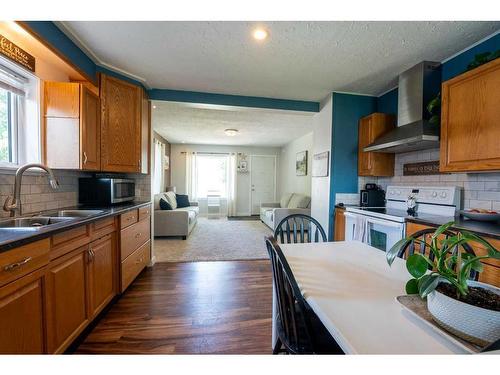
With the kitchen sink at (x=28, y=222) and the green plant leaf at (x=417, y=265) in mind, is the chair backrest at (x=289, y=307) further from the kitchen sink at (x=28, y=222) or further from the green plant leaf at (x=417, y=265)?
the kitchen sink at (x=28, y=222)

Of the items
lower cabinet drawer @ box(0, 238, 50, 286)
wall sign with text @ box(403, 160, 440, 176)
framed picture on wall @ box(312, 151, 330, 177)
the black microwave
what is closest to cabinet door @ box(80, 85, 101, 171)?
the black microwave

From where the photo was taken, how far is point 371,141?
9.46 feet

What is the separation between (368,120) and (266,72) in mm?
1514

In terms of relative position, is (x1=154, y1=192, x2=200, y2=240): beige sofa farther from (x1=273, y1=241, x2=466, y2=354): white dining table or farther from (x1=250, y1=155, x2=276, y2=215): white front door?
(x1=250, y1=155, x2=276, y2=215): white front door

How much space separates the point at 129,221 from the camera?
7.55 ft

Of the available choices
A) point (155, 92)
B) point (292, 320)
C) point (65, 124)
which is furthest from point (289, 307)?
point (155, 92)

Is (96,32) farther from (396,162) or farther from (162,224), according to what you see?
(396,162)

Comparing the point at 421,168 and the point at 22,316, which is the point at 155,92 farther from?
the point at 421,168

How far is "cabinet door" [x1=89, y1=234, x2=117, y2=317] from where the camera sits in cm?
167

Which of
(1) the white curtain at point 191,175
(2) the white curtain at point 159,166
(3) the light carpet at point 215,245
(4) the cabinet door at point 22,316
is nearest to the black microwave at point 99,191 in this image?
(3) the light carpet at point 215,245

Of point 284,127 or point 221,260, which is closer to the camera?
point 221,260

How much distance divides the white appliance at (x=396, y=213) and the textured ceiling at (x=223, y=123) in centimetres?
175
